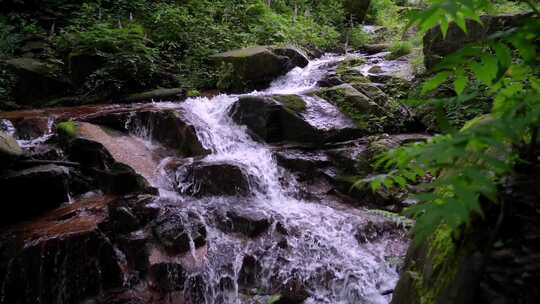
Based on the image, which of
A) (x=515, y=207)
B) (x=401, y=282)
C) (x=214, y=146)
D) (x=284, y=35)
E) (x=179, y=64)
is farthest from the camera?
(x=284, y=35)

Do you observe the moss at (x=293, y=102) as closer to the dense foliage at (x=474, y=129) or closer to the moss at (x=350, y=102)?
the moss at (x=350, y=102)

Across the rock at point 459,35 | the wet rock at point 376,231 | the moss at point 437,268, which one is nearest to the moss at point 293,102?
the rock at point 459,35

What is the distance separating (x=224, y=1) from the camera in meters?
14.8

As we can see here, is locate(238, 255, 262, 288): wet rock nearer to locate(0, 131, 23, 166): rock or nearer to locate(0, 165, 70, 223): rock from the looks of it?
locate(0, 165, 70, 223): rock

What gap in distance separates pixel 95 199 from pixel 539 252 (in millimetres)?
5725

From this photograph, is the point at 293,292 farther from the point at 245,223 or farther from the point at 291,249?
the point at 245,223

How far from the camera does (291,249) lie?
5.19m

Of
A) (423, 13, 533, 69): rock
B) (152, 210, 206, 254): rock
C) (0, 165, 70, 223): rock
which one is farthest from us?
(423, 13, 533, 69): rock

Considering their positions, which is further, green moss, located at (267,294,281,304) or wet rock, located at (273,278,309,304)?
wet rock, located at (273,278,309,304)

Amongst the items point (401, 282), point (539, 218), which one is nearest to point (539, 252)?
point (539, 218)

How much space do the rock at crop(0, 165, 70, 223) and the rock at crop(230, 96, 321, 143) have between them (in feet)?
11.7

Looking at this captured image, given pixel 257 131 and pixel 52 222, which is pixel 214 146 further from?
pixel 52 222

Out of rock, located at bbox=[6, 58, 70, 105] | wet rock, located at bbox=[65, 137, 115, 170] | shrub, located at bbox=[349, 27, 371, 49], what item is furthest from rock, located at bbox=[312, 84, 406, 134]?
shrub, located at bbox=[349, 27, 371, 49]

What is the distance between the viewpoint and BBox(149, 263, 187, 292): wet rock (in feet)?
15.4
